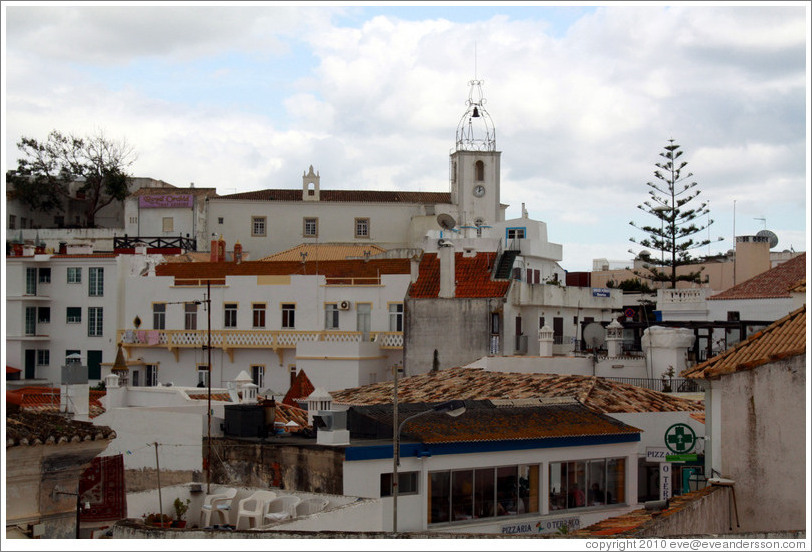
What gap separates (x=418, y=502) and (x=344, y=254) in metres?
41.5

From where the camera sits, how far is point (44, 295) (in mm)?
53750

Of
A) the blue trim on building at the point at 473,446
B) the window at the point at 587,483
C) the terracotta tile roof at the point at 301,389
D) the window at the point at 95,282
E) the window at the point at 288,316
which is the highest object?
the window at the point at 95,282

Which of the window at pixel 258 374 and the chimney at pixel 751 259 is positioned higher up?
the chimney at pixel 751 259

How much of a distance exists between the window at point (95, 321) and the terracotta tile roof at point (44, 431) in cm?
3761

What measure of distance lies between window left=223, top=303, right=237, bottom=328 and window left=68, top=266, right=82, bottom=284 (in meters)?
7.68

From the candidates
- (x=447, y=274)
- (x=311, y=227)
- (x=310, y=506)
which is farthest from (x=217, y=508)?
(x=311, y=227)

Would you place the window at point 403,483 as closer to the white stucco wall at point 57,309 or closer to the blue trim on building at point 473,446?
the blue trim on building at point 473,446

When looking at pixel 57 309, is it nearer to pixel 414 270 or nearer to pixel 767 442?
pixel 414 270

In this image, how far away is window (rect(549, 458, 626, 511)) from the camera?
80.3 feet

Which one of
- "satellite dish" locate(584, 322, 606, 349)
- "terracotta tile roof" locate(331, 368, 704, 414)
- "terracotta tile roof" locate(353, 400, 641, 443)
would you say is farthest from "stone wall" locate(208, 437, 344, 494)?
"satellite dish" locate(584, 322, 606, 349)

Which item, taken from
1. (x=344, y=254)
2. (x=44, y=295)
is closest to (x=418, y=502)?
(x=44, y=295)

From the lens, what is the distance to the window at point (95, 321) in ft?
174

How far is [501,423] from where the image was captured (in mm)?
24344

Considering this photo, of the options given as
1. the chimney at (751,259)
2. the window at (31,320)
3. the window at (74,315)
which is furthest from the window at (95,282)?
the chimney at (751,259)
